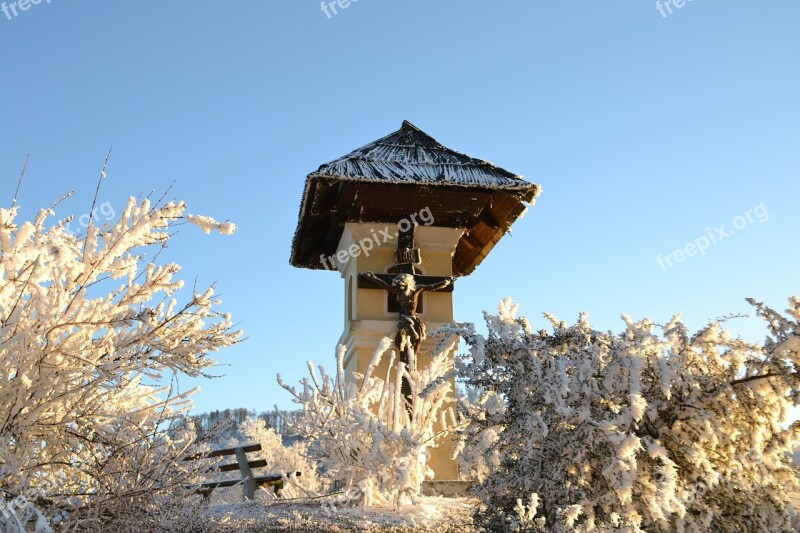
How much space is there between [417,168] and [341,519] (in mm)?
5877

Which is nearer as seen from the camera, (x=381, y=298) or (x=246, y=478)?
(x=246, y=478)

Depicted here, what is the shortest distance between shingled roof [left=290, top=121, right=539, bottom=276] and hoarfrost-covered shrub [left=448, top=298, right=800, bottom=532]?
488cm

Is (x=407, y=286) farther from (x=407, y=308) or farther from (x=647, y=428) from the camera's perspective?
(x=647, y=428)

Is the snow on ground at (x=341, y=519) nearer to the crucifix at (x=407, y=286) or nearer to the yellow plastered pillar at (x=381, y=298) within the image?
the crucifix at (x=407, y=286)

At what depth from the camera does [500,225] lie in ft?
41.7

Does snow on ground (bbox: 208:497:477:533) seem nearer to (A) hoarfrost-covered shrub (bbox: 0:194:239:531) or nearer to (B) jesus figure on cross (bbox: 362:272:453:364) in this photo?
(A) hoarfrost-covered shrub (bbox: 0:194:239:531)

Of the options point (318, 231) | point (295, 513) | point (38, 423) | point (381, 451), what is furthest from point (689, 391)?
point (318, 231)

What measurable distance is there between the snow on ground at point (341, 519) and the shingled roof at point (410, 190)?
15.4ft

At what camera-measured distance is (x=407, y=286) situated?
11.3 meters

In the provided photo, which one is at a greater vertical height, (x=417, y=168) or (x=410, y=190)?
(x=417, y=168)

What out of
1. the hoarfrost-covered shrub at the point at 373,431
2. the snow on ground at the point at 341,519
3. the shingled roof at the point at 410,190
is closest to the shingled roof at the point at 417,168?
the shingled roof at the point at 410,190

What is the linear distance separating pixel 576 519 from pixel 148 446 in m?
3.46

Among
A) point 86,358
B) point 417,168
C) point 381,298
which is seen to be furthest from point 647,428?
point 417,168

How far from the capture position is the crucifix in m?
11.2
